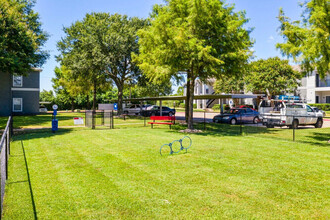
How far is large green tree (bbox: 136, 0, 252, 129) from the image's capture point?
50.8 feet

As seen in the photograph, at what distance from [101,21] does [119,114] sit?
1167cm

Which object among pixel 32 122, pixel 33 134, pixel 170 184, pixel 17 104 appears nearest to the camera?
pixel 170 184

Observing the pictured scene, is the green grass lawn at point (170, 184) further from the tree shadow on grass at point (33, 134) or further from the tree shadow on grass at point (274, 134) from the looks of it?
the tree shadow on grass at point (33, 134)

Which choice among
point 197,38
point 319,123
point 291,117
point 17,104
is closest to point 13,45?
point 197,38

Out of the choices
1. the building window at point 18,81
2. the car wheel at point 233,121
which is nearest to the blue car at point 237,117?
the car wheel at point 233,121

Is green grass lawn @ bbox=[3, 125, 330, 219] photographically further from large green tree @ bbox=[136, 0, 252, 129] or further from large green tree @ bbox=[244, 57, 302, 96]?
large green tree @ bbox=[244, 57, 302, 96]

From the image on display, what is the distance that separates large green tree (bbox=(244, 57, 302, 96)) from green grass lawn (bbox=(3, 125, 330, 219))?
109 feet

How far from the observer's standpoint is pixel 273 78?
42500 mm

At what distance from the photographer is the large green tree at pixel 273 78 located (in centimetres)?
4156

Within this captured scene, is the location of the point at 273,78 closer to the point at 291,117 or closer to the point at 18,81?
the point at 291,117

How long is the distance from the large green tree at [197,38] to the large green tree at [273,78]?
26.7 metres

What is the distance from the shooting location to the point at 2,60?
18.1m

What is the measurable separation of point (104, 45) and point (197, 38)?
52.4ft

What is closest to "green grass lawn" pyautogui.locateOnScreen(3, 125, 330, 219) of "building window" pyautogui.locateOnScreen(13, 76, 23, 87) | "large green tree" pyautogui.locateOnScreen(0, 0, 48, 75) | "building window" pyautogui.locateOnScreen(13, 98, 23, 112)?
"large green tree" pyautogui.locateOnScreen(0, 0, 48, 75)
